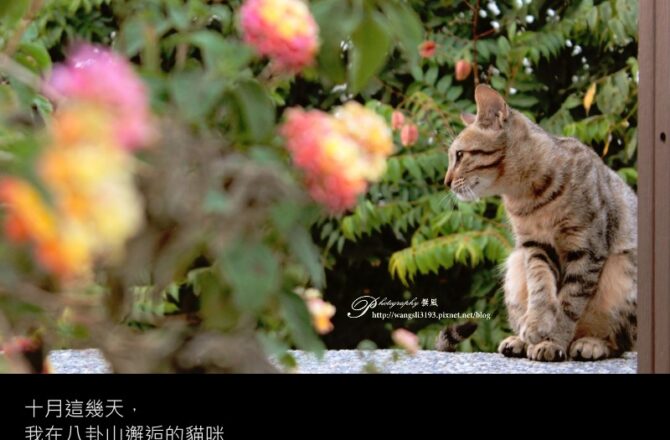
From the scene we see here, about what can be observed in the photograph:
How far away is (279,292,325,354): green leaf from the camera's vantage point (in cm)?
93

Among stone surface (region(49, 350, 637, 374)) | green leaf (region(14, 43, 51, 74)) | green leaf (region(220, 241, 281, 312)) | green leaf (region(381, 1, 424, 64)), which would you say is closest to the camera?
green leaf (region(220, 241, 281, 312))

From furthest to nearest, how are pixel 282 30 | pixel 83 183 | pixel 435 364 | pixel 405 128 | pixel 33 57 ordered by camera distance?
pixel 405 128, pixel 435 364, pixel 33 57, pixel 282 30, pixel 83 183

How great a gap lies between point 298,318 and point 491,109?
141 cm

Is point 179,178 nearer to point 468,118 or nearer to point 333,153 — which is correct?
point 333,153

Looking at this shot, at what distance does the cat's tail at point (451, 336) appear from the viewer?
2299mm

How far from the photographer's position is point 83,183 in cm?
58

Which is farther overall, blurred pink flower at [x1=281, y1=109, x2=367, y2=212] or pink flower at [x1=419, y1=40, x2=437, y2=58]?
pink flower at [x1=419, y1=40, x2=437, y2=58]

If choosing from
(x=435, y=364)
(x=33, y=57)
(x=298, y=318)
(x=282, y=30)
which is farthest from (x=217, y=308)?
(x=435, y=364)

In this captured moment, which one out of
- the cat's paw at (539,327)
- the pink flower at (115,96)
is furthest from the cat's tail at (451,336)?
the pink flower at (115,96)

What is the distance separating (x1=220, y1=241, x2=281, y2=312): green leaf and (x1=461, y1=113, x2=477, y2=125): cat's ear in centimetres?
149

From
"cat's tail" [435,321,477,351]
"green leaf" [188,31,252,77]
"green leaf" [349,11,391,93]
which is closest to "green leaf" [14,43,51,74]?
"green leaf" [188,31,252,77]

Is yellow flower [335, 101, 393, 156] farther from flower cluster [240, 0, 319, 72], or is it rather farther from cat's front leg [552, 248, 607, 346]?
cat's front leg [552, 248, 607, 346]
